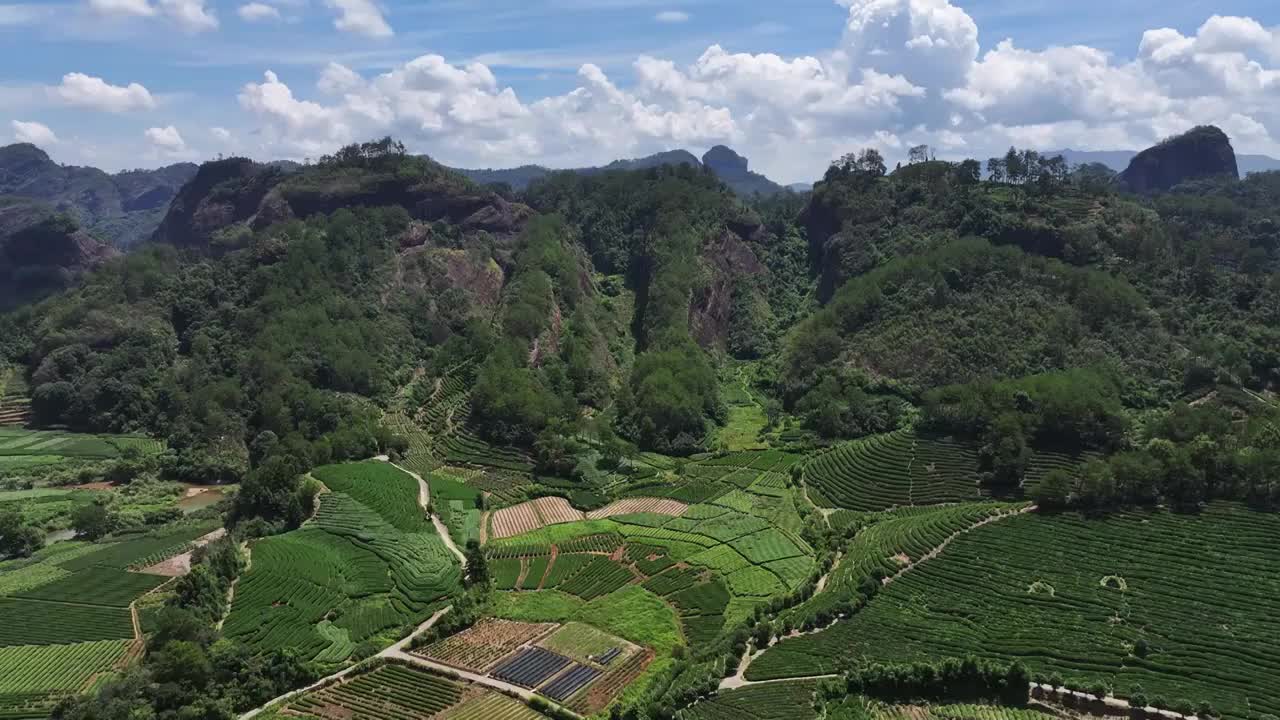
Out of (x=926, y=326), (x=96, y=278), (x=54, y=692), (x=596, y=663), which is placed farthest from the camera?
(x=96, y=278)

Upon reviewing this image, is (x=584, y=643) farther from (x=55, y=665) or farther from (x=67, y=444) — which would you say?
(x=67, y=444)

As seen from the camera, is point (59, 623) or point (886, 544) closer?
point (59, 623)

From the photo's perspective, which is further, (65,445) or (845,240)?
(845,240)

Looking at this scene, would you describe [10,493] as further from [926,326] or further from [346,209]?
[926,326]

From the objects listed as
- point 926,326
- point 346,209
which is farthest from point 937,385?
point 346,209

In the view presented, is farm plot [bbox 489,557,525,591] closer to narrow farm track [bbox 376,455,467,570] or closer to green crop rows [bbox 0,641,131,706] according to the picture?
narrow farm track [bbox 376,455,467,570]

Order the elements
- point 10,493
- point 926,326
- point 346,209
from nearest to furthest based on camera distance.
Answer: point 10,493 → point 926,326 → point 346,209

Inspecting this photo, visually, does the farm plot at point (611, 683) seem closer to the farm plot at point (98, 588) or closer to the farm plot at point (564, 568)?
the farm plot at point (564, 568)

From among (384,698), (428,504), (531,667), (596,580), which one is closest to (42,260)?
(428,504)
